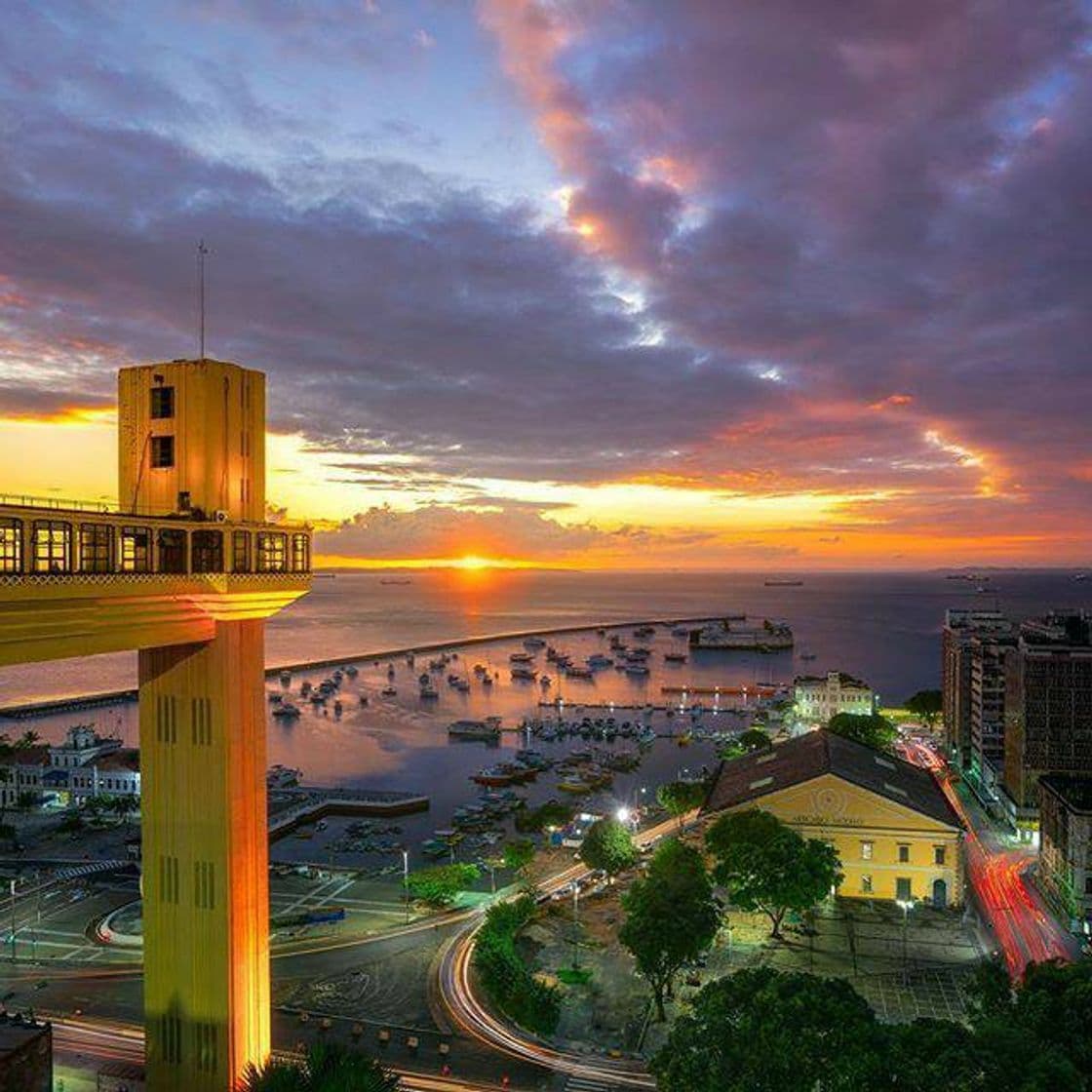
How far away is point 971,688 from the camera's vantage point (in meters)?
88.9

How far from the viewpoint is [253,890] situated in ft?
74.3

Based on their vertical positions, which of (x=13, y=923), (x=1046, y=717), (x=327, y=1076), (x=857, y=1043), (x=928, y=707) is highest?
(x=327, y=1076)

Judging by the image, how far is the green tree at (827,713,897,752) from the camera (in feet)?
288

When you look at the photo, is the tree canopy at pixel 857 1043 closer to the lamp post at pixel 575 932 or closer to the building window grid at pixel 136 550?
the building window grid at pixel 136 550

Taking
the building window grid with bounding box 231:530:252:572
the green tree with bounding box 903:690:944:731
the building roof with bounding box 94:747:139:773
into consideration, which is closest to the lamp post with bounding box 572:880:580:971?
the building window grid with bounding box 231:530:252:572

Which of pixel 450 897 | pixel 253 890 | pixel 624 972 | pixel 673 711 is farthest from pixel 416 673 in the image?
pixel 253 890

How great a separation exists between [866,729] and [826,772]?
132ft

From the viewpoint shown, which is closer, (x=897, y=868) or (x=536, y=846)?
(x=897, y=868)

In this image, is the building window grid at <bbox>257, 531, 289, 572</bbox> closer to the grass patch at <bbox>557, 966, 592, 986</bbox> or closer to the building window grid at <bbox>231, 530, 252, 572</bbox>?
the building window grid at <bbox>231, 530, 252, 572</bbox>

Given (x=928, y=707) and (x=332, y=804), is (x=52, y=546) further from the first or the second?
(x=928, y=707)

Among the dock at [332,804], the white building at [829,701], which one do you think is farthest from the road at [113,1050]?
the white building at [829,701]

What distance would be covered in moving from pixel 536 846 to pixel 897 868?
2855 centimetres

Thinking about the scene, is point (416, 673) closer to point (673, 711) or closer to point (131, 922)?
point (673, 711)

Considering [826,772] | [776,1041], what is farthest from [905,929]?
[776,1041]
